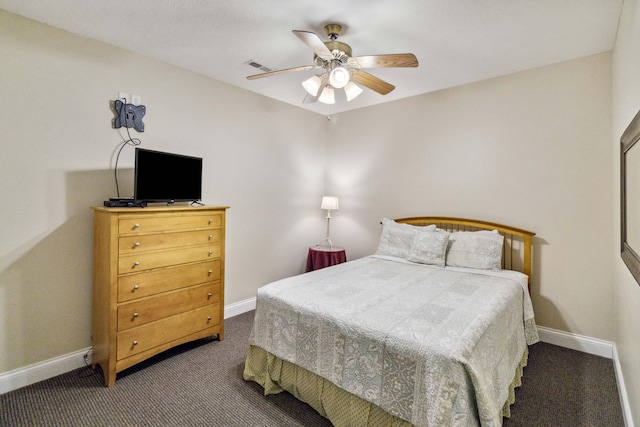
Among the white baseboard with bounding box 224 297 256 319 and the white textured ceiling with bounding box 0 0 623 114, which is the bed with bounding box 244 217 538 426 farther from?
the white textured ceiling with bounding box 0 0 623 114

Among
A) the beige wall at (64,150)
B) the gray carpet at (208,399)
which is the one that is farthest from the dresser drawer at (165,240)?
the gray carpet at (208,399)

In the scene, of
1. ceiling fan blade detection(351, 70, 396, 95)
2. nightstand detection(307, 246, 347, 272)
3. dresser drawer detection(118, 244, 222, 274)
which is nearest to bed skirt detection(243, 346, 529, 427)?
dresser drawer detection(118, 244, 222, 274)

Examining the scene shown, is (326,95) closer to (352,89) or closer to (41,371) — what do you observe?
(352,89)

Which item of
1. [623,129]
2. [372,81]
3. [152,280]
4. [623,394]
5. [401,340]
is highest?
[372,81]

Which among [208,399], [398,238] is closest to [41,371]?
[208,399]

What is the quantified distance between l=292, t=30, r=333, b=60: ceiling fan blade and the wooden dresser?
5.23ft

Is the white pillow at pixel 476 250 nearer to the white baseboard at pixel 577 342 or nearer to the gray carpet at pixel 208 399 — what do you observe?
the white baseboard at pixel 577 342

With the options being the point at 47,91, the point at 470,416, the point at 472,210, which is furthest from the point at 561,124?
the point at 47,91

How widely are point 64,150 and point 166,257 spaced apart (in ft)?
3.65

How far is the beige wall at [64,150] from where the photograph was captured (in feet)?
7.07

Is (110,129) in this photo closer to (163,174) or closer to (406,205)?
(163,174)

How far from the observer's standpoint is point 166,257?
2.50 m

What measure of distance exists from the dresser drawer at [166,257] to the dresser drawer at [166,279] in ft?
0.15

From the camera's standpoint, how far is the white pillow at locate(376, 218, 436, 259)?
11.0ft
